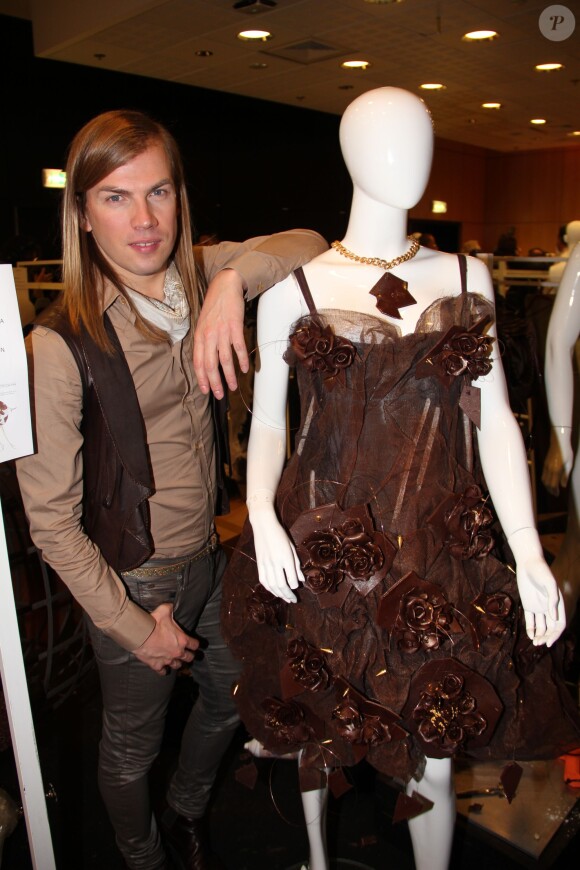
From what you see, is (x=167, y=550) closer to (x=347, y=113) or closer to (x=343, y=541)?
(x=343, y=541)

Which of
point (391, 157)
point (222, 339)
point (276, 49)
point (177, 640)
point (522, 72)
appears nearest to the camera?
point (391, 157)

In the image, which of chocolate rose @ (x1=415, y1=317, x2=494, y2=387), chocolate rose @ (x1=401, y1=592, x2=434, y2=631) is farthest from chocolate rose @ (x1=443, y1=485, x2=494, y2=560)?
chocolate rose @ (x1=415, y1=317, x2=494, y2=387)

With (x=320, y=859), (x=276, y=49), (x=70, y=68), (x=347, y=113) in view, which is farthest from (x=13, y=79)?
(x=320, y=859)

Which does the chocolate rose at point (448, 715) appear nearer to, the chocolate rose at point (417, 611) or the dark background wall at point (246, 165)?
the chocolate rose at point (417, 611)

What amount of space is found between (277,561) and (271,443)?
0.25 metres

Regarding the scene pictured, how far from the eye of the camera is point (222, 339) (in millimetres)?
1304

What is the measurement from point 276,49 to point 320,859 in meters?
4.57

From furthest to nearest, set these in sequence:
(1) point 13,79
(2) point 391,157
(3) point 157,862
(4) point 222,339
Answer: (1) point 13,79 < (3) point 157,862 < (4) point 222,339 < (2) point 391,157

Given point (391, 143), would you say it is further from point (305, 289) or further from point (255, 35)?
point (255, 35)

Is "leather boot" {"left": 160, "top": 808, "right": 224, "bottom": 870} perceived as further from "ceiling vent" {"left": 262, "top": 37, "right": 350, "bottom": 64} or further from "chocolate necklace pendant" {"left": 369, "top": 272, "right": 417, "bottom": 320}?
"ceiling vent" {"left": 262, "top": 37, "right": 350, "bottom": 64}

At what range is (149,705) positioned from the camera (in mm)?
1572

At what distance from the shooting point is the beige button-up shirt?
133 cm

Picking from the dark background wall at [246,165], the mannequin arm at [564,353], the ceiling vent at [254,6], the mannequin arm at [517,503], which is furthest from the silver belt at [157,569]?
the ceiling vent at [254,6]

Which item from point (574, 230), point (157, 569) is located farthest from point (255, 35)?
point (157, 569)
